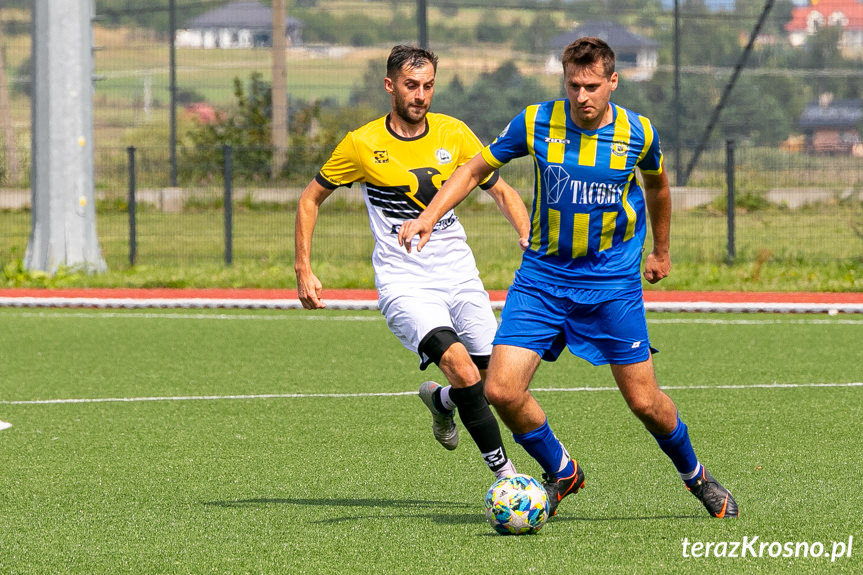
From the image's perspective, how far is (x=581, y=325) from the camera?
580 centimetres

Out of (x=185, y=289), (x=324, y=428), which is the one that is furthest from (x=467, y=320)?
(x=185, y=289)

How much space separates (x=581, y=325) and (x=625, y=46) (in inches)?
921

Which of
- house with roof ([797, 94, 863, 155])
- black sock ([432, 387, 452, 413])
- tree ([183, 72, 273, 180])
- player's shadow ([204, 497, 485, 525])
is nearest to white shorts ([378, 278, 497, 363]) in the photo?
black sock ([432, 387, 452, 413])

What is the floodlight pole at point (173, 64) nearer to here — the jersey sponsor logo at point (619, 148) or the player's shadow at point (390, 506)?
the player's shadow at point (390, 506)

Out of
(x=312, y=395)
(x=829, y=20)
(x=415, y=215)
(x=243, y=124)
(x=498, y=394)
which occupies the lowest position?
(x=312, y=395)

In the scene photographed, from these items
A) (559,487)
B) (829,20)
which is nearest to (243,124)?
(829,20)

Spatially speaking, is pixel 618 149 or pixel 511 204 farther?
pixel 511 204

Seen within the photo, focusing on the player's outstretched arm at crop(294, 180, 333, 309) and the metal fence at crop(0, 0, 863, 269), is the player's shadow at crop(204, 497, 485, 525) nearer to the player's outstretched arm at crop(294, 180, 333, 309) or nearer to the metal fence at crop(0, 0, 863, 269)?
the player's outstretched arm at crop(294, 180, 333, 309)

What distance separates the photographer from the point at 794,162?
20812 mm

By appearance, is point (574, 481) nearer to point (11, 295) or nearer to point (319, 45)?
point (11, 295)

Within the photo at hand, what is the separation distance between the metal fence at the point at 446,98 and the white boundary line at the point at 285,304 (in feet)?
13.7

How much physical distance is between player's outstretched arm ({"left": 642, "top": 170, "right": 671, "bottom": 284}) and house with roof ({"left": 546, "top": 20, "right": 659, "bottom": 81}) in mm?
22081

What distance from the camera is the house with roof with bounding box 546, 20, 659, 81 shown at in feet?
90.9

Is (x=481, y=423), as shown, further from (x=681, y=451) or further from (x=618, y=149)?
(x=618, y=149)
